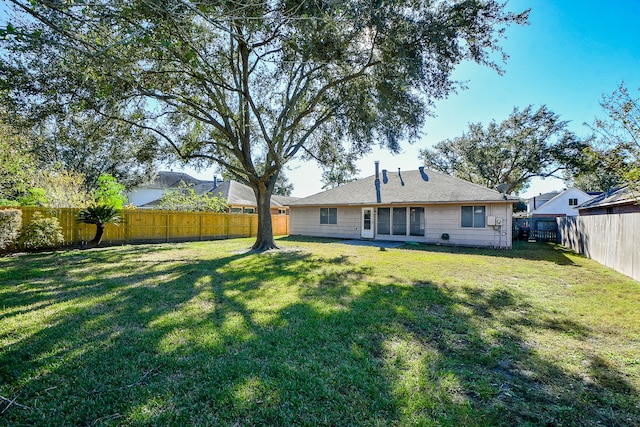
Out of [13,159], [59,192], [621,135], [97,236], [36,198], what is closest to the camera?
[621,135]

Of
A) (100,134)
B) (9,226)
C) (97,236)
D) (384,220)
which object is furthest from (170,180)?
(384,220)

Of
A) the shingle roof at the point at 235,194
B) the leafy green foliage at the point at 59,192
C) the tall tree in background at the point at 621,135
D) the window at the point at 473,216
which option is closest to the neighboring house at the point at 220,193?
the shingle roof at the point at 235,194

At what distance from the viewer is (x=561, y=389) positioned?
8.52 feet

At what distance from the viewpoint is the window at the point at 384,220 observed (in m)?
16.2

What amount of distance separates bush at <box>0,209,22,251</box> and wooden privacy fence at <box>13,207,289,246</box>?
2.54ft

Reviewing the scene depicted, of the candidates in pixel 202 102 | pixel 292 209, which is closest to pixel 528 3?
pixel 202 102

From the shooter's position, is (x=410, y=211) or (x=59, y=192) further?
(x=410, y=211)

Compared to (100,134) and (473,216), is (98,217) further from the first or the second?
(473,216)

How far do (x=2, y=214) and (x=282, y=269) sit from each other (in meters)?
8.67

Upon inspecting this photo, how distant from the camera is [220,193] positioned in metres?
22.1

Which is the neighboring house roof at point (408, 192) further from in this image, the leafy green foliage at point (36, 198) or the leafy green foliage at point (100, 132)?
the leafy green foliage at point (36, 198)

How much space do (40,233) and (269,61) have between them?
32.2 feet

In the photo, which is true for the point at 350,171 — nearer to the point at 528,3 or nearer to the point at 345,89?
the point at 345,89

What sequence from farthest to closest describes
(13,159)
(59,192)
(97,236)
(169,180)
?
(169,180) < (59,192) < (97,236) < (13,159)
